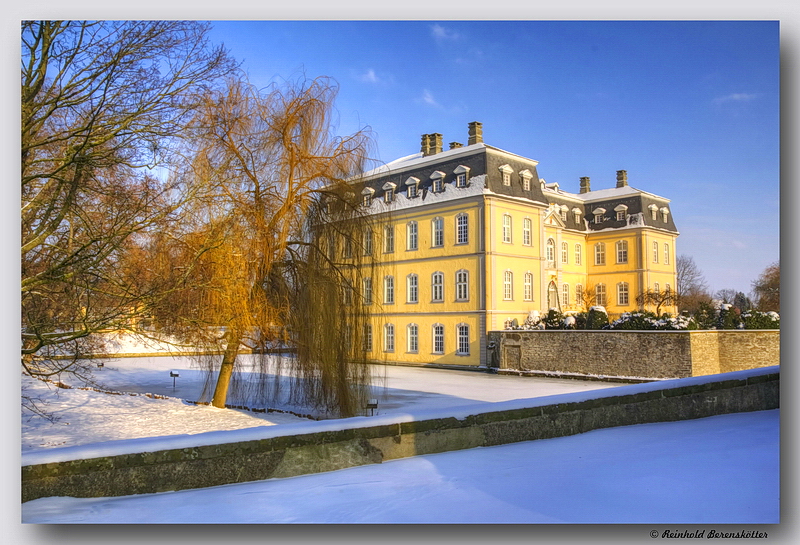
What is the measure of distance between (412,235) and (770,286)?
764 inches

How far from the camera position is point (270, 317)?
32.1 feet

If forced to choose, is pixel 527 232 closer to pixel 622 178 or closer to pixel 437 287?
pixel 437 287

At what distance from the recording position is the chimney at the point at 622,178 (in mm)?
34312

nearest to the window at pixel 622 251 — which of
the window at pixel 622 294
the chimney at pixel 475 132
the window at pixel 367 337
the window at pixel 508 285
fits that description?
the window at pixel 622 294

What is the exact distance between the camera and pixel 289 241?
394 inches

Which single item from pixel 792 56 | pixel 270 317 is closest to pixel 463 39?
pixel 792 56

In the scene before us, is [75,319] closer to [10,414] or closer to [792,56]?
[10,414]

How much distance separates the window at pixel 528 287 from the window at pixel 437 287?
3152 millimetres

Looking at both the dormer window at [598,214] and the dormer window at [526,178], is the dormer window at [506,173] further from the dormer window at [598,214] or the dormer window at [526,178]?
the dormer window at [598,214]

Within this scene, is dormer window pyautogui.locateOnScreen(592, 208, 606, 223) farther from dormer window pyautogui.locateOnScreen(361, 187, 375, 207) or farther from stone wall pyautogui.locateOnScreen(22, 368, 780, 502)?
stone wall pyautogui.locateOnScreen(22, 368, 780, 502)

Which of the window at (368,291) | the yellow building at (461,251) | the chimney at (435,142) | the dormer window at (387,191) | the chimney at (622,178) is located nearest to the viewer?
the window at (368,291)

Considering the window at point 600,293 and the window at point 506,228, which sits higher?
the window at point 506,228

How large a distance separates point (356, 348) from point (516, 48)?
5.48 metres

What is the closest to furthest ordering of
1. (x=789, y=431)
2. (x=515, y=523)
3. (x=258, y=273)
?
1. (x=515, y=523)
2. (x=789, y=431)
3. (x=258, y=273)
